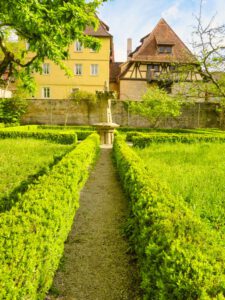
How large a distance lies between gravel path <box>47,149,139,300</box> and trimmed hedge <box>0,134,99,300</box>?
30 cm

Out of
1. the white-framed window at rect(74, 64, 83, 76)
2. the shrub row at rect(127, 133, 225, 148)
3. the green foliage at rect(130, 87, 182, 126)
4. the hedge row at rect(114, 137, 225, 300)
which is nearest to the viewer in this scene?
the hedge row at rect(114, 137, 225, 300)

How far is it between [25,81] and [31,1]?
287cm

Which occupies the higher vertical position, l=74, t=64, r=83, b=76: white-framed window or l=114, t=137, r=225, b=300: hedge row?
l=74, t=64, r=83, b=76: white-framed window

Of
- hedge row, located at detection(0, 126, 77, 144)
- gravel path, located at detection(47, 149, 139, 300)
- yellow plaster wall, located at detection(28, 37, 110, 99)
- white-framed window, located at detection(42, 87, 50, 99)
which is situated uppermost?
yellow plaster wall, located at detection(28, 37, 110, 99)

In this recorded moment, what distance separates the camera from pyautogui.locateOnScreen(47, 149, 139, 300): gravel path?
2.87 m

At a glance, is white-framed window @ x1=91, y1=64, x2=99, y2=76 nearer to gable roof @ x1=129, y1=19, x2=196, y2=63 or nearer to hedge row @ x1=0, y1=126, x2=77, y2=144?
gable roof @ x1=129, y1=19, x2=196, y2=63

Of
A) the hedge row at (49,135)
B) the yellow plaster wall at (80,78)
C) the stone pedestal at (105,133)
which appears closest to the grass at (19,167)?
the hedge row at (49,135)

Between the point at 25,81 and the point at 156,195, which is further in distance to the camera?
the point at 25,81

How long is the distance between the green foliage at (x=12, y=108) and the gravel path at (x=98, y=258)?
2153 centimetres

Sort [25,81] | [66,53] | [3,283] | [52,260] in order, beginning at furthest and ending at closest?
[25,81]
[66,53]
[52,260]
[3,283]

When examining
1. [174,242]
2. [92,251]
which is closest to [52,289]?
[92,251]

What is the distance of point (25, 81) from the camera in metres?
7.30

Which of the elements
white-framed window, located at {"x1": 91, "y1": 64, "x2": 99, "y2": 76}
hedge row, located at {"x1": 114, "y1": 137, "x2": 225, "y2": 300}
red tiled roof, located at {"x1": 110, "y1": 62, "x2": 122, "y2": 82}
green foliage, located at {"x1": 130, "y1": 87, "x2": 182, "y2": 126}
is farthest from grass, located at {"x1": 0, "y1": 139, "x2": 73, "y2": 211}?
red tiled roof, located at {"x1": 110, "y1": 62, "x2": 122, "y2": 82}

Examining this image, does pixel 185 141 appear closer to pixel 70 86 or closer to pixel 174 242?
pixel 174 242
